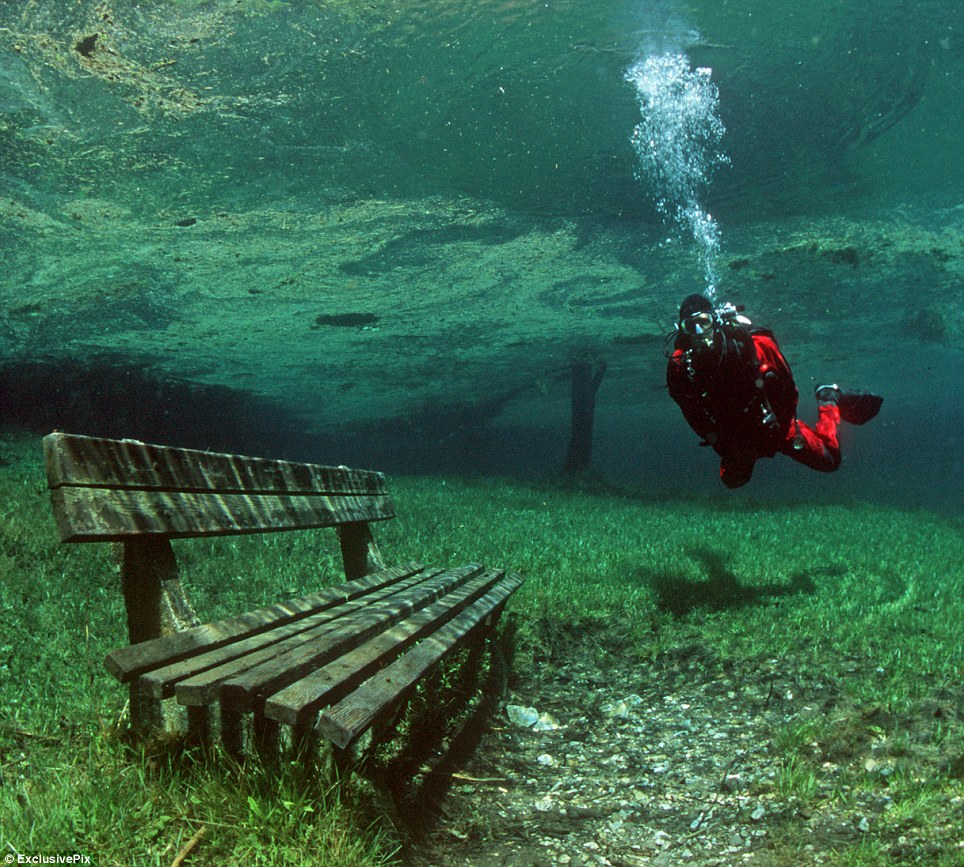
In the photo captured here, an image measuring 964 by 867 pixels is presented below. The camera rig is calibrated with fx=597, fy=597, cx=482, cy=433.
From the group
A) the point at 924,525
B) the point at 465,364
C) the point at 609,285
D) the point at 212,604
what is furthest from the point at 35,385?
the point at 924,525

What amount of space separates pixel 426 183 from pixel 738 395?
967 cm

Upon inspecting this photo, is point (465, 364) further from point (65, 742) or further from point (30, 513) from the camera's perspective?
point (65, 742)

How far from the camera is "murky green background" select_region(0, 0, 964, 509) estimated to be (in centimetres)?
904

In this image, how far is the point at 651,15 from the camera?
29.4 ft

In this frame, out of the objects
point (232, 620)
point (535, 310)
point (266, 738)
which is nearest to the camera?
point (266, 738)

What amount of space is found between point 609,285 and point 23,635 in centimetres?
1803

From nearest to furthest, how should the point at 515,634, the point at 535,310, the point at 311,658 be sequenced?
the point at 311,658
the point at 515,634
the point at 535,310

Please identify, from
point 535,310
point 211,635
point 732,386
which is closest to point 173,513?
point 211,635

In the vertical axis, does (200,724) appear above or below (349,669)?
below

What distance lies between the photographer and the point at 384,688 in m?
2.22

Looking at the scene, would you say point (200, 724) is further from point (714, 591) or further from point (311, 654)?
point (714, 591)

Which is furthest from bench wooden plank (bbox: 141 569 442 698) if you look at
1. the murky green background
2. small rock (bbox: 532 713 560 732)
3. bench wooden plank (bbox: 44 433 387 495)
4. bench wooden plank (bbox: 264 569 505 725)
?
the murky green background

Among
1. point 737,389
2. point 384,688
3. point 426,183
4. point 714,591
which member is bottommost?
point 714,591

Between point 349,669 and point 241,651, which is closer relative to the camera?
point 349,669
